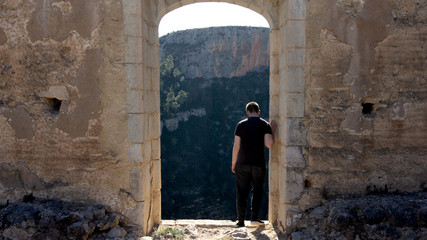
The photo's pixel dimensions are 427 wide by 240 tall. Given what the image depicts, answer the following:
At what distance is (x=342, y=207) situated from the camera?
3482 millimetres

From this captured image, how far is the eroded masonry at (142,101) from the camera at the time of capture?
12.0 feet

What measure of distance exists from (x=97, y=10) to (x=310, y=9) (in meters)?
2.33

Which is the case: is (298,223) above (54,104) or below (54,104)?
below

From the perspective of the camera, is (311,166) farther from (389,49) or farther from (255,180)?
(389,49)

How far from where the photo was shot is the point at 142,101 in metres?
3.71

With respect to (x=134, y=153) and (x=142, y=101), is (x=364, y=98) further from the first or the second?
(x=134, y=153)

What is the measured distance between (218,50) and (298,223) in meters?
28.6

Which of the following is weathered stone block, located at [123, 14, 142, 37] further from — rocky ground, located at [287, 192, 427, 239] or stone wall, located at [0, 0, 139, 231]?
rocky ground, located at [287, 192, 427, 239]

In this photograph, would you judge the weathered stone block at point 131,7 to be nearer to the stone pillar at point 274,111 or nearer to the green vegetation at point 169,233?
the stone pillar at point 274,111

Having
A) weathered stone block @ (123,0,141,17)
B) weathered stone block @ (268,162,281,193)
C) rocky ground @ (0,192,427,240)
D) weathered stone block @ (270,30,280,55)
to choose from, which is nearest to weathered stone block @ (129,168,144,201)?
rocky ground @ (0,192,427,240)

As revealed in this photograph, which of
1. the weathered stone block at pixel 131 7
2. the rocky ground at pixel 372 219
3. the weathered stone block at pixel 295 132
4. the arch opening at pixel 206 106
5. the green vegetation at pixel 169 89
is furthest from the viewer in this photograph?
the green vegetation at pixel 169 89

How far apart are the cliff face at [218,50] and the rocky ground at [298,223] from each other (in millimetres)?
27791

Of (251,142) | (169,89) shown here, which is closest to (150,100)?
(251,142)

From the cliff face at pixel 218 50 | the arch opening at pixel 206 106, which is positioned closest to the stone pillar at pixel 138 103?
the arch opening at pixel 206 106
